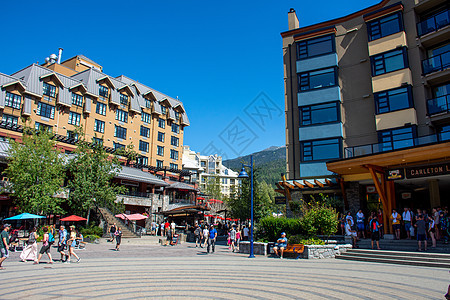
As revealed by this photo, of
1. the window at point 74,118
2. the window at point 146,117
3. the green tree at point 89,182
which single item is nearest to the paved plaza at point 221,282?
the green tree at point 89,182

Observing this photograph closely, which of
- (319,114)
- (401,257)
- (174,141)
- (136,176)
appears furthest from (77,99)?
→ (401,257)

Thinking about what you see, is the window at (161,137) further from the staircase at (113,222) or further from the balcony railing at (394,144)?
the balcony railing at (394,144)

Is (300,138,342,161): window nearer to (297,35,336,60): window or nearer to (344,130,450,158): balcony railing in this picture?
(344,130,450,158): balcony railing

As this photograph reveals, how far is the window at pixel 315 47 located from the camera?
30516mm

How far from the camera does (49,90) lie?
148 feet

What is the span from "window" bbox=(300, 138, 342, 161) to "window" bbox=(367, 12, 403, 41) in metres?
9.08

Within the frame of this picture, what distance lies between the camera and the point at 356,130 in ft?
92.5

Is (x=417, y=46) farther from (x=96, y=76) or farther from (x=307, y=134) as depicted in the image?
(x=96, y=76)

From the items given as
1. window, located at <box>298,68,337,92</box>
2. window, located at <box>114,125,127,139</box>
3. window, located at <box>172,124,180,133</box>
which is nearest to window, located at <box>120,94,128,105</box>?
window, located at <box>114,125,127,139</box>

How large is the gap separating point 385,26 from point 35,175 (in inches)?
1274

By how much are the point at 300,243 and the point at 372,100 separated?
1450 cm

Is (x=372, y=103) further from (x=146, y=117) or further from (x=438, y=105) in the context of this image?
(x=146, y=117)

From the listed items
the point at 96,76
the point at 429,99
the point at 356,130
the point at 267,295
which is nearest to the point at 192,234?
the point at 356,130

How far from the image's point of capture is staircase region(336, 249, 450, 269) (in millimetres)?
15016
